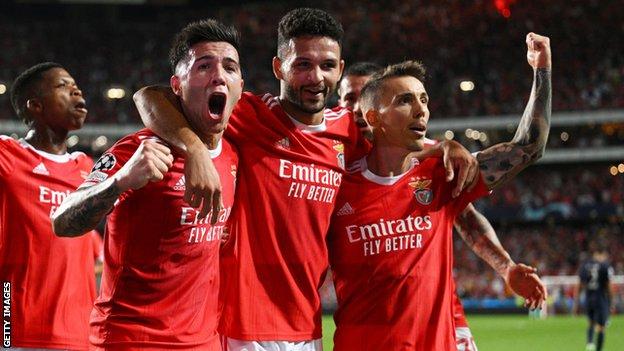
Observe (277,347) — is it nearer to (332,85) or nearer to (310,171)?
(310,171)

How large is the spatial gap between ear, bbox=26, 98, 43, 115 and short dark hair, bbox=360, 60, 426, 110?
2.22m

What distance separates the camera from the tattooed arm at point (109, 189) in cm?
343

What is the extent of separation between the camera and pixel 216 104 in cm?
427

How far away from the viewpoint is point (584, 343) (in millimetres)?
18953

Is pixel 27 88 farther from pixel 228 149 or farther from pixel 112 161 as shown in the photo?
pixel 112 161

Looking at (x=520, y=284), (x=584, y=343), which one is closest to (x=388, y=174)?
(x=520, y=284)

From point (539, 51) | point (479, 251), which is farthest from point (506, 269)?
point (539, 51)

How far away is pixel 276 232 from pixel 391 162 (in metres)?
0.84

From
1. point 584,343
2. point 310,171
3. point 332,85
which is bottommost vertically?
point 584,343

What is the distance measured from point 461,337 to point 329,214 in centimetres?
146

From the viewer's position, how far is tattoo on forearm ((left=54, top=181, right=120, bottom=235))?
3.59m

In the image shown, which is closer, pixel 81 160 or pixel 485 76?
pixel 81 160

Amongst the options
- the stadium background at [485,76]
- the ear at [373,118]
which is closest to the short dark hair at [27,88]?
the ear at [373,118]

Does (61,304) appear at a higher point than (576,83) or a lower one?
lower
